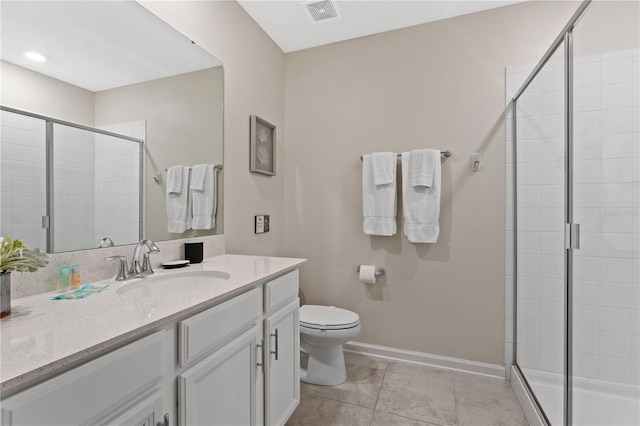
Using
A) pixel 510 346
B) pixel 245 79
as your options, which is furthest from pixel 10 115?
pixel 510 346

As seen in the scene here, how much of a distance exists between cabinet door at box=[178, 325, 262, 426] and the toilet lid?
0.68 meters

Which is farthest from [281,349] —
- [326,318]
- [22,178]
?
[22,178]

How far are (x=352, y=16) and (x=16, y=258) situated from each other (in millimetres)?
2195

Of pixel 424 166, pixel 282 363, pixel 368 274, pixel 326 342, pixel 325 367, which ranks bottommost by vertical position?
pixel 325 367

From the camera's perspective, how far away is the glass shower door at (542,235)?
1.38 m

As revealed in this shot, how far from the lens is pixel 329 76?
95.3 inches

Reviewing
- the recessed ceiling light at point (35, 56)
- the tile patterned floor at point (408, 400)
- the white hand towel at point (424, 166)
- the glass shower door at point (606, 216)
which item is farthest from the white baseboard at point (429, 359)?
the recessed ceiling light at point (35, 56)

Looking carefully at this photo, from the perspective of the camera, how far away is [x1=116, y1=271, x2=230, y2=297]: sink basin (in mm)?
1151

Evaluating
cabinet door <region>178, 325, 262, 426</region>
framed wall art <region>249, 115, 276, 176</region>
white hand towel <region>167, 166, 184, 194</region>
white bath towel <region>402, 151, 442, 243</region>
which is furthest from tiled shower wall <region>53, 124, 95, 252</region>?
white bath towel <region>402, 151, 442, 243</region>

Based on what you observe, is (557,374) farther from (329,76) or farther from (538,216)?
(329,76)

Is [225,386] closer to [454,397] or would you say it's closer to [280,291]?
[280,291]

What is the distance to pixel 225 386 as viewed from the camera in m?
1.01

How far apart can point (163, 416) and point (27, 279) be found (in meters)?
0.61

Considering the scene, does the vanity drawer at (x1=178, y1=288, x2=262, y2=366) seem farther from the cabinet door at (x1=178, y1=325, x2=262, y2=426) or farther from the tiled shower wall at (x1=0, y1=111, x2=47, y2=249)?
the tiled shower wall at (x1=0, y1=111, x2=47, y2=249)
